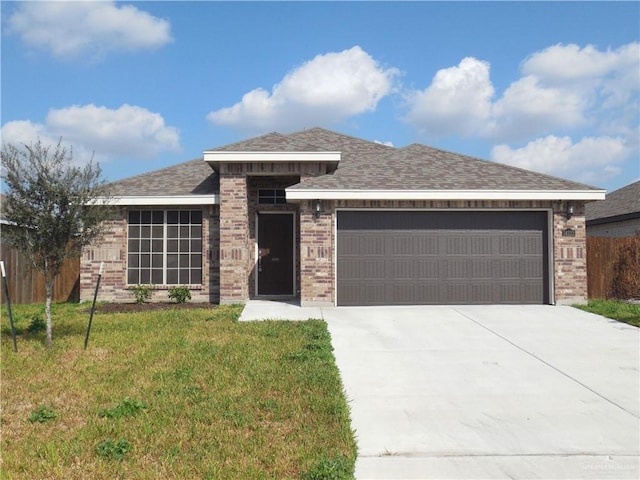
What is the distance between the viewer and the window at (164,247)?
13.0 metres

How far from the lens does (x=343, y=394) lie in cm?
547

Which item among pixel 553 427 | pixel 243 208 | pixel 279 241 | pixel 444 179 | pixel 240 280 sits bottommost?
pixel 553 427

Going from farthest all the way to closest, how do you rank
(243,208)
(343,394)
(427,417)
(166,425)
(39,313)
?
(243,208) < (39,313) < (343,394) < (427,417) < (166,425)

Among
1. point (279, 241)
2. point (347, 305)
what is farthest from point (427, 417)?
point (279, 241)

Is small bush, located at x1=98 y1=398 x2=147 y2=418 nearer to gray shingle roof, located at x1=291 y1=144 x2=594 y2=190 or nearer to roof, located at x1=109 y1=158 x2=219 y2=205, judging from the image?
gray shingle roof, located at x1=291 y1=144 x2=594 y2=190

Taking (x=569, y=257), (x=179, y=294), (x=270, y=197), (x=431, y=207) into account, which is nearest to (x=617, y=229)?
(x=569, y=257)

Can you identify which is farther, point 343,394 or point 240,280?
point 240,280

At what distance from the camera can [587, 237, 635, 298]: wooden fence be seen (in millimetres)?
13422

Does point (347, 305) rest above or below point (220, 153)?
below

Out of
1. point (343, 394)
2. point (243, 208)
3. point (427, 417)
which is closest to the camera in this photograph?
point (427, 417)

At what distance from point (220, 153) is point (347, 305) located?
195 inches

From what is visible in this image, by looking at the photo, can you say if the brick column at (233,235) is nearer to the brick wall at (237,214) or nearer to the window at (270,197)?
the brick wall at (237,214)

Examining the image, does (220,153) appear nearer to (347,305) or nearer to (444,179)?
(347,305)

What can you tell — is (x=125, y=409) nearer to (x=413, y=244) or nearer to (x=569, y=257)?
(x=413, y=244)
